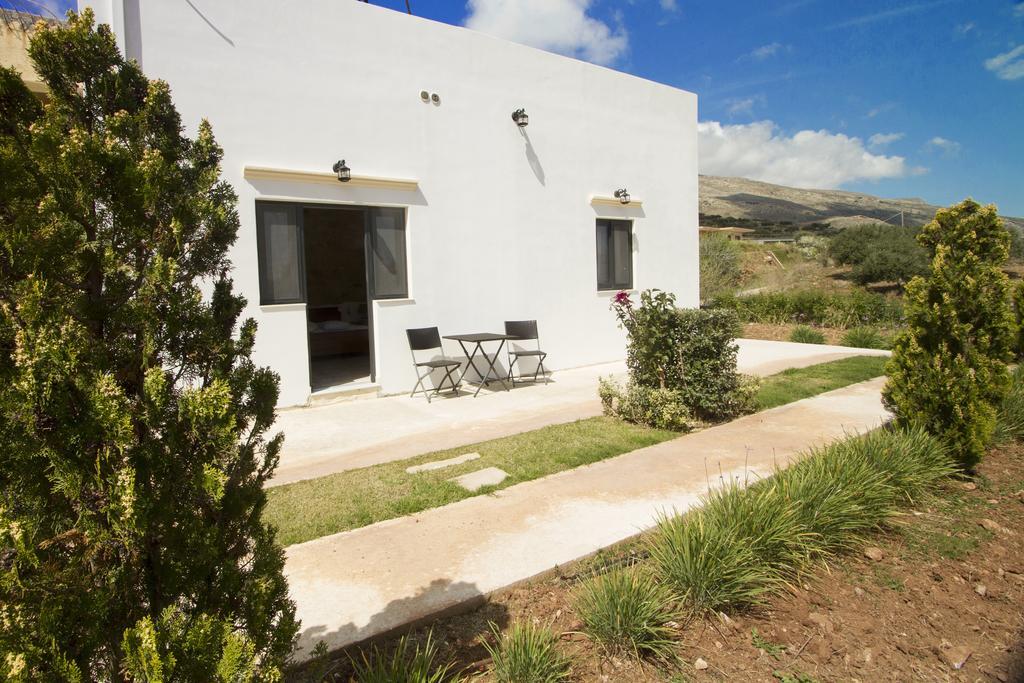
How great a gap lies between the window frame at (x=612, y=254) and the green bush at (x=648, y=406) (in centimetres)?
422

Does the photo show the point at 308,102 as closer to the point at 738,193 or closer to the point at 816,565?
the point at 816,565

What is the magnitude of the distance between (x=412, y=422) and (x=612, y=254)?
5.60 metres

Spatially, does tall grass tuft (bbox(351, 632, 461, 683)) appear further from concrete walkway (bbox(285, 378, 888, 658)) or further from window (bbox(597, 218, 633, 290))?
window (bbox(597, 218, 633, 290))

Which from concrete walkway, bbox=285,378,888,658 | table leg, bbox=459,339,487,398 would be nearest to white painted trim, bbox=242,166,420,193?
table leg, bbox=459,339,487,398

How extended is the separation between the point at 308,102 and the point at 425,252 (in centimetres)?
229

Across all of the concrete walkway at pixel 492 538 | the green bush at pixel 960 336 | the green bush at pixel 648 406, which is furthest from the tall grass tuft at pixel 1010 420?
the green bush at pixel 648 406

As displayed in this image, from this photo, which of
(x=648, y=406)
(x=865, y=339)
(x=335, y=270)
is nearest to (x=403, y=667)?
(x=648, y=406)

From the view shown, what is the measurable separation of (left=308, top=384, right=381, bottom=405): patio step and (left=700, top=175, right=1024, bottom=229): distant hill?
131 ft

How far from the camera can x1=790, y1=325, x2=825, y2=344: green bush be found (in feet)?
40.7

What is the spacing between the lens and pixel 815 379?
8320 mm

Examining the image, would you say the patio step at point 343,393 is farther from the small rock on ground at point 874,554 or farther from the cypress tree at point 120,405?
the cypress tree at point 120,405

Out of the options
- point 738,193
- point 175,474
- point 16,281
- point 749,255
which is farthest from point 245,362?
point 738,193

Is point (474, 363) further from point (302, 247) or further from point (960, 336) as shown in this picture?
point (960, 336)

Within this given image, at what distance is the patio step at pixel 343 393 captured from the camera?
24.8ft
